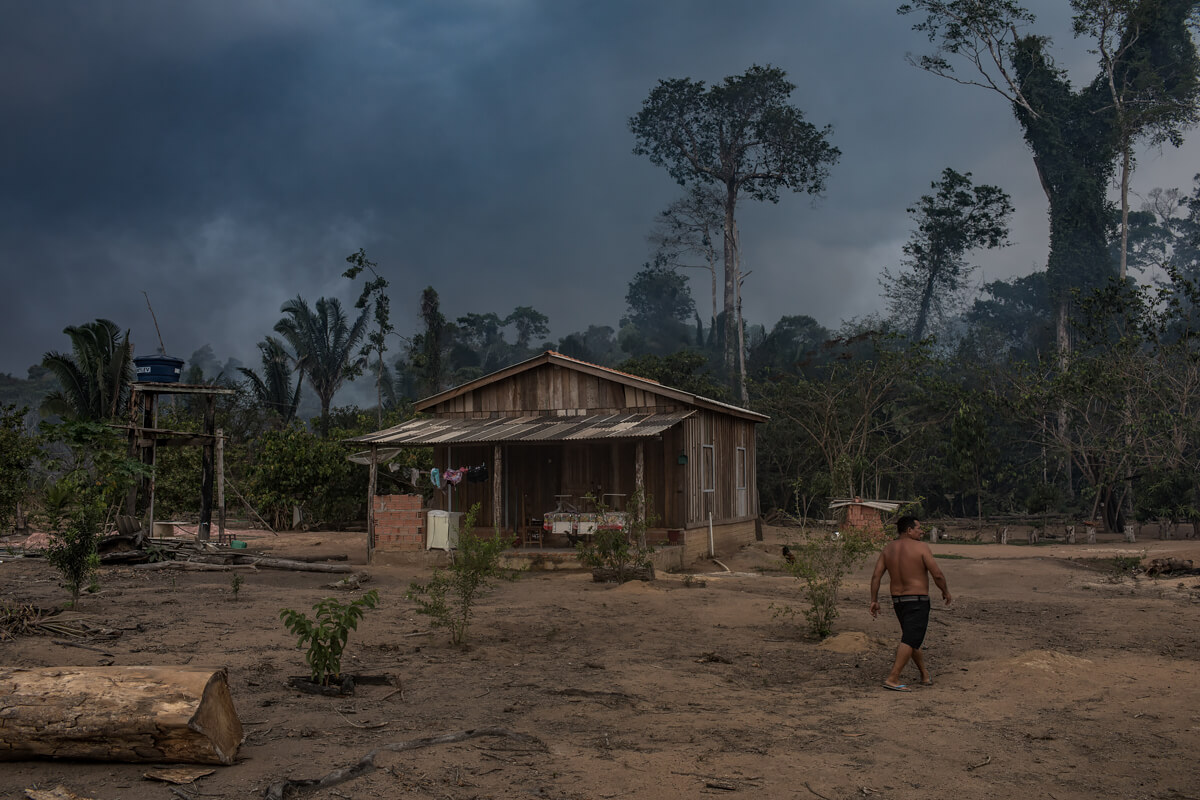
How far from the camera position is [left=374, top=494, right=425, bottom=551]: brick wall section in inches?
669

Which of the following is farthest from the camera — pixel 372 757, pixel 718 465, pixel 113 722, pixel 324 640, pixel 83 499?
pixel 718 465

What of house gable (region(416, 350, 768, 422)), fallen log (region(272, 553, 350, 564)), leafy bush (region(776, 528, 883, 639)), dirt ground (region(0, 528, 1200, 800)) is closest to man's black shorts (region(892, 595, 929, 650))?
dirt ground (region(0, 528, 1200, 800))

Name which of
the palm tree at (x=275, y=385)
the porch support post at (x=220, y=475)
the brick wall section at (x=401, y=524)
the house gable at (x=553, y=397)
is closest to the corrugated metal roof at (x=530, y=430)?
the house gable at (x=553, y=397)

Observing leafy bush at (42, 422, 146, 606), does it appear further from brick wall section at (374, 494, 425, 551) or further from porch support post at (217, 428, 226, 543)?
brick wall section at (374, 494, 425, 551)

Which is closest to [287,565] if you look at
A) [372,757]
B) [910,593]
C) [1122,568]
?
[372,757]

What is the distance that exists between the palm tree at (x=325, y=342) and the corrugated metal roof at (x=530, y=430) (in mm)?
18267

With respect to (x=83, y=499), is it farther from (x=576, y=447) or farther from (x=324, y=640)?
(x=576, y=447)

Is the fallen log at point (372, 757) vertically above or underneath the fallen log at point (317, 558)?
underneath

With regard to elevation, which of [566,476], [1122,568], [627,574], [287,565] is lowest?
[1122,568]

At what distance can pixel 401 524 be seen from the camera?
1705cm

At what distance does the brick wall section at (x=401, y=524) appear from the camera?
16984mm

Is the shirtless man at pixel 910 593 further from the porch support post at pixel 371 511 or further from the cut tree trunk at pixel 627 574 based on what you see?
the porch support post at pixel 371 511

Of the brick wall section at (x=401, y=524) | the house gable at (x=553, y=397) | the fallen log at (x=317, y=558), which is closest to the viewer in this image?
the fallen log at (x=317, y=558)

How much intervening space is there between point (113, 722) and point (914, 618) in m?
5.90
